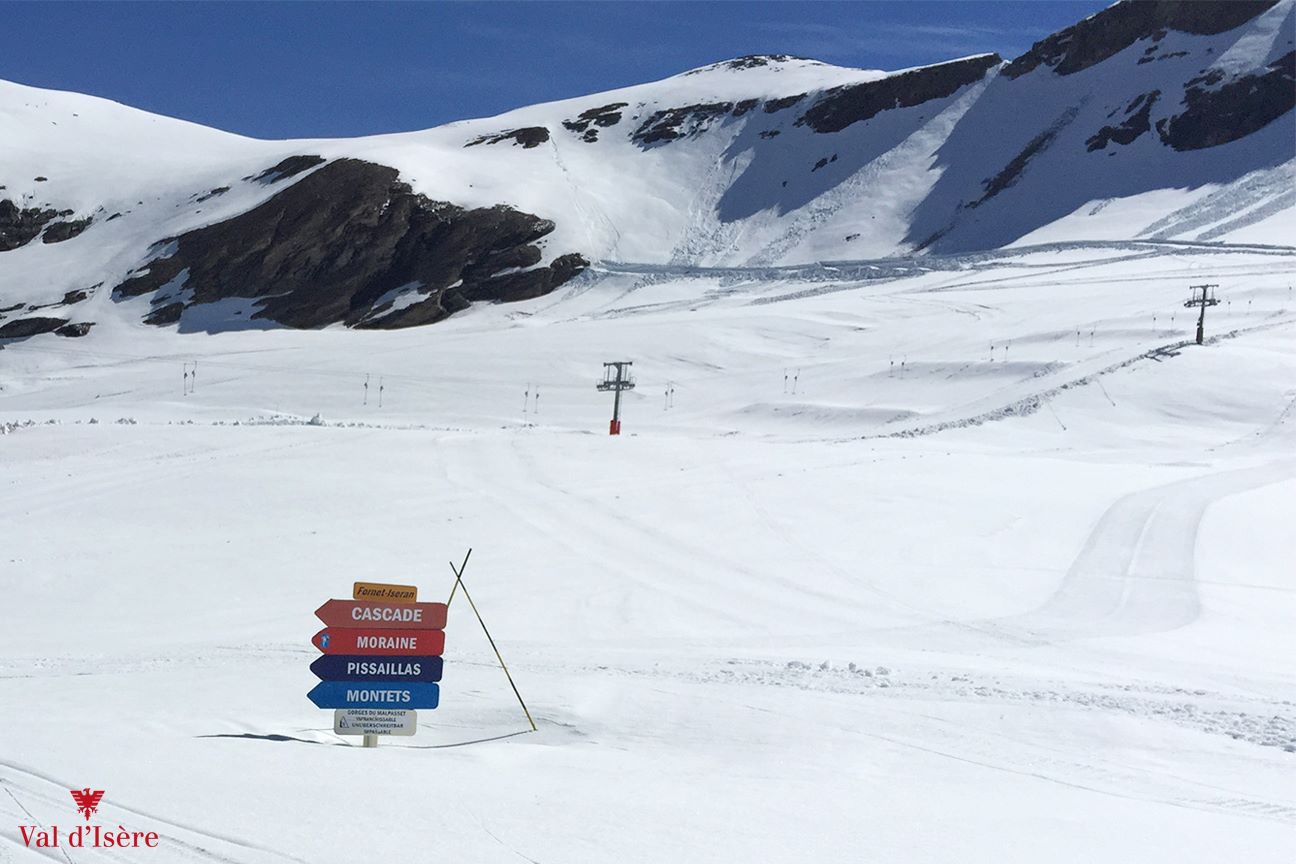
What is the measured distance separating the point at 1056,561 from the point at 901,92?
100 meters

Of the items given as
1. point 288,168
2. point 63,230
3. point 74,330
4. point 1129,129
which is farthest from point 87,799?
point 1129,129

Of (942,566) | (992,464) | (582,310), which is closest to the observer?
(942,566)

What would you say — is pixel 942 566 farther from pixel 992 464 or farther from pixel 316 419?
pixel 316 419

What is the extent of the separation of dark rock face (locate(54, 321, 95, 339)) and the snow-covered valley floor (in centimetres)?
3776

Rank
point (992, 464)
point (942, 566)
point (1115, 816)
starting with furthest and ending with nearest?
point (992, 464) → point (942, 566) → point (1115, 816)

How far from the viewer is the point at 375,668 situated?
969 cm

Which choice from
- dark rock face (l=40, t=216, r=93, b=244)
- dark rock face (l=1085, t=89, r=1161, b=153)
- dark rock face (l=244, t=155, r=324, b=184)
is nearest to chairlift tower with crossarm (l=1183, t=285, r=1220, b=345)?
dark rock face (l=1085, t=89, r=1161, b=153)

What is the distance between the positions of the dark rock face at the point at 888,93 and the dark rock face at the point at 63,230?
63.9 metres

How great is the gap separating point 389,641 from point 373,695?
0.45 metres

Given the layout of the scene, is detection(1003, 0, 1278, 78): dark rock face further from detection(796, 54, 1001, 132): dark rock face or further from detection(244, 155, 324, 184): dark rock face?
detection(244, 155, 324, 184): dark rock face

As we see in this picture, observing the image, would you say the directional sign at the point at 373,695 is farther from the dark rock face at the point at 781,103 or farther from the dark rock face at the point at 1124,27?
the dark rock face at the point at 781,103

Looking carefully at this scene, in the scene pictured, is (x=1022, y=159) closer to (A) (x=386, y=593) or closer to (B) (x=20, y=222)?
(B) (x=20, y=222)

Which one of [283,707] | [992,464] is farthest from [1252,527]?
[283,707]

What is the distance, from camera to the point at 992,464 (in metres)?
28.0
